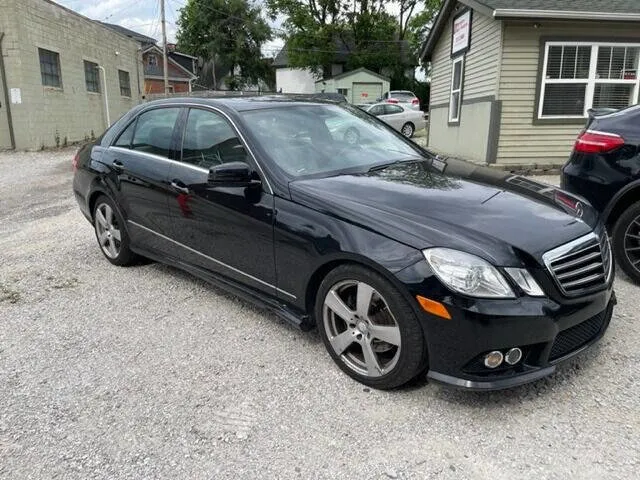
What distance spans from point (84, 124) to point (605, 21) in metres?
17.6

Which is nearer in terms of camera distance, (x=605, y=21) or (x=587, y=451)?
(x=587, y=451)

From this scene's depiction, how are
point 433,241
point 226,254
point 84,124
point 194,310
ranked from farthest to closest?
point 84,124
point 194,310
point 226,254
point 433,241

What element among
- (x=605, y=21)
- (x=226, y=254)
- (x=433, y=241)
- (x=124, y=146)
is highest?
(x=605, y=21)

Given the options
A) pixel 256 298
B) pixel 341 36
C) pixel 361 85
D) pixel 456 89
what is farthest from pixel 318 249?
pixel 341 36

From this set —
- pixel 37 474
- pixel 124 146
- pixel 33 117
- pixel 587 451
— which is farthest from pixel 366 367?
pixel 33 117

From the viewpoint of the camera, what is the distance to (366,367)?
2992 mm

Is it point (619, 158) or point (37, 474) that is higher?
point (619, 158)

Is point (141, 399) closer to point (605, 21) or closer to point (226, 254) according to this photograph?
point (226, 254)

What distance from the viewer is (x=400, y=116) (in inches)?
892

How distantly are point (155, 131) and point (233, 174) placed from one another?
1520mm

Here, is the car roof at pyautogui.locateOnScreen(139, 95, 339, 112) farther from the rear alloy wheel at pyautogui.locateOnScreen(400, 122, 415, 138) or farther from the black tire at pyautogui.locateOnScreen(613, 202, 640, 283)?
the rear alloy wheel at pyautogui.locateOnScreen(400, 122, 415, 138)

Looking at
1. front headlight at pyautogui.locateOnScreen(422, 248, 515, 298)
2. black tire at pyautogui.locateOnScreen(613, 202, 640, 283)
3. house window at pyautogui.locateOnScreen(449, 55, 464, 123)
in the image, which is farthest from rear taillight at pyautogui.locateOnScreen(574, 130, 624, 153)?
house window at pyautogui.locateOnScreen(449, 55, 464, 123)

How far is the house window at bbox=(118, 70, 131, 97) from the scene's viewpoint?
24.5 meters

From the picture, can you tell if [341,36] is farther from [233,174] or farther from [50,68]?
[233,174]
